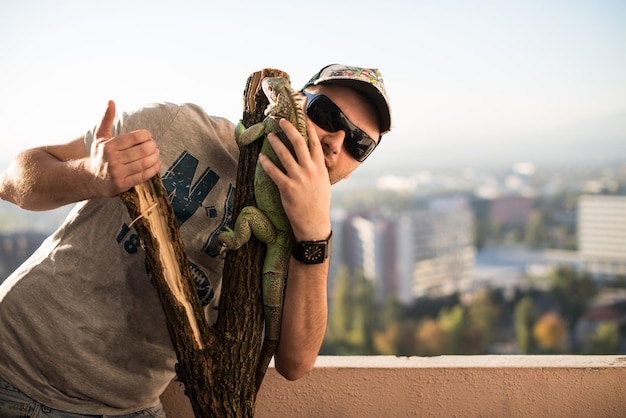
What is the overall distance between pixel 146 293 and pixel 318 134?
88 cm

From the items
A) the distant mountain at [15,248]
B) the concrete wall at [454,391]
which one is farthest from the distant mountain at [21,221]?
the concrete wall at [454,391]

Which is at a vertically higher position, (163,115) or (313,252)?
(163,115)

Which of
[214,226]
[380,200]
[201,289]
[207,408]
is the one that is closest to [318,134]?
[214,226]

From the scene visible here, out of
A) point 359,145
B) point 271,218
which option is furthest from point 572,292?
point 271,218

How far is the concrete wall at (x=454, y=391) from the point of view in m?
3.11

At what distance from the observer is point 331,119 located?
2455 millimetres

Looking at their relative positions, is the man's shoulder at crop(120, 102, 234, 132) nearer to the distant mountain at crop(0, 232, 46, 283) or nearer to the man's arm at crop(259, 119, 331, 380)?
the man's arm at crop(259, 119, 331, 380)

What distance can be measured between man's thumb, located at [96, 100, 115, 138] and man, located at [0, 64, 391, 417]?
227 millimetres

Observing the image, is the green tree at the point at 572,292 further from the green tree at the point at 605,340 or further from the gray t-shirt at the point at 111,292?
the gray t-shirt at the point at 111,292

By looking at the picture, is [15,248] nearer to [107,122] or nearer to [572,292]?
[572,292]

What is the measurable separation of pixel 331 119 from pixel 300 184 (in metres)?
0.45

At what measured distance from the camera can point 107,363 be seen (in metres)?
2.27

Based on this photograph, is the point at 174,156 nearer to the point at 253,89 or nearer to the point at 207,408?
the point at 253,89

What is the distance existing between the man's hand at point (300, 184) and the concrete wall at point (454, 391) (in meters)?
1.22
